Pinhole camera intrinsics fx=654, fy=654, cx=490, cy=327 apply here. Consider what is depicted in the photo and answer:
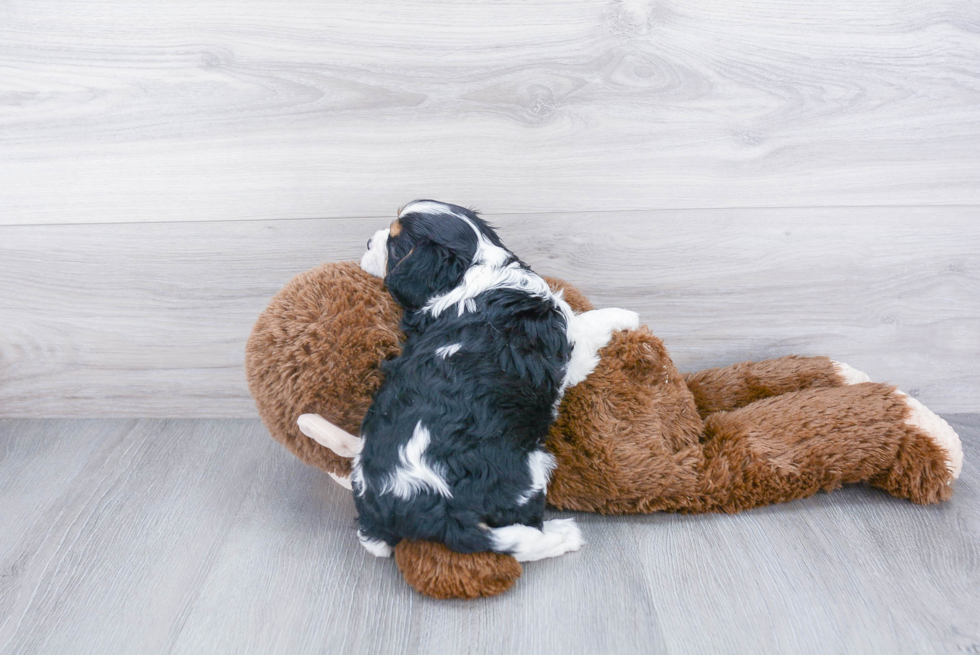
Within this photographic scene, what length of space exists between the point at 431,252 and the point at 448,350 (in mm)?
147

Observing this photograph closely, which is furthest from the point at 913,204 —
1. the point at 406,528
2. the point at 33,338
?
the point at 33,338

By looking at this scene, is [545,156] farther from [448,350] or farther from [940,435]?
[940,435]

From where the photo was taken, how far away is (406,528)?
917mm

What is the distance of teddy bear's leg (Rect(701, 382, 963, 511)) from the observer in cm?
107

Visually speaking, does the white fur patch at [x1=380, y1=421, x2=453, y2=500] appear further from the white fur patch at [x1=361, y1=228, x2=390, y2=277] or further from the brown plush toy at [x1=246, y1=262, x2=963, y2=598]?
the white fur patch at [x1=361, y1=228, x2=390, y2=277]

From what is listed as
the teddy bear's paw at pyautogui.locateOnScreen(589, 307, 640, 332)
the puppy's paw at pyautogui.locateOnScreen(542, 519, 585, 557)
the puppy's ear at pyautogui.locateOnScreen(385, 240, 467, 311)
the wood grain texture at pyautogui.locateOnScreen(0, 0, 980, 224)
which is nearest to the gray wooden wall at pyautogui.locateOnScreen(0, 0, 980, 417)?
the wood grain texture at pyautogui.locateOnScreen(0, 0, 980, 224)

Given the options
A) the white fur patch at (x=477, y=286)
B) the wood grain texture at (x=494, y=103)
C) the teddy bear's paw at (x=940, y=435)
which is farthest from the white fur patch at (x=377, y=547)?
the teddy bear's paw at (x=940, y=435)

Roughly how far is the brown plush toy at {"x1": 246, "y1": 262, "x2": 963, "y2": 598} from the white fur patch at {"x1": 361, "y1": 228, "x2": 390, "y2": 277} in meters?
0.02

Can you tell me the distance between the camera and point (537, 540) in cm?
96

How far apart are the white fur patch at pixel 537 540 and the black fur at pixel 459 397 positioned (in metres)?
0.01

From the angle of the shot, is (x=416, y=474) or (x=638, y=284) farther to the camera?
(x=638, y=284)

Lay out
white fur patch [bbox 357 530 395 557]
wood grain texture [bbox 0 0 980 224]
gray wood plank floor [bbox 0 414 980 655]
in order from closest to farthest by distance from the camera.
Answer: gray wood plank floor [bbox 0 414 980 655] → white fur patch [bbox 357 530 395 557] → wood grain texture [bbox 0 0 980 224]

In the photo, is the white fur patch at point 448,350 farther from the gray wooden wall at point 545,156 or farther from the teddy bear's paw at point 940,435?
the teddy bear's paw at point 940,435

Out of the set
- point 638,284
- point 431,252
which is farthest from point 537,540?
point 638,284
